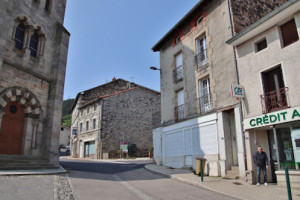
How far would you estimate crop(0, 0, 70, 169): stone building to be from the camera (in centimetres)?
1020

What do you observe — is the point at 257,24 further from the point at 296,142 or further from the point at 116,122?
the point at 116,122

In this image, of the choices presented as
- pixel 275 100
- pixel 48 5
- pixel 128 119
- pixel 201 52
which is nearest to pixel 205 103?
pixel 201 52

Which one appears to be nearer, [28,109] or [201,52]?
[28,109]

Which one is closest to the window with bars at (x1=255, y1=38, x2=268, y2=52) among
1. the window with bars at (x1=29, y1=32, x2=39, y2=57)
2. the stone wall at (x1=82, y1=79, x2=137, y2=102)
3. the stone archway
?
the stone archway

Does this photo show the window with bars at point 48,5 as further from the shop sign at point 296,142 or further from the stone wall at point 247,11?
the shop sign at point 296,142

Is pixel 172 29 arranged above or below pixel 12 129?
above

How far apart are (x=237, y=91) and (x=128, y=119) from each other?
741 inches

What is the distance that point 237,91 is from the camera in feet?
29.4

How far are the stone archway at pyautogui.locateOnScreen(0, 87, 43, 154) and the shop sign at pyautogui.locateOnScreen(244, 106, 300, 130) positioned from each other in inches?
364

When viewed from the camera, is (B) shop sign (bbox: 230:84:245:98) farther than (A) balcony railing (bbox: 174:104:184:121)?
No

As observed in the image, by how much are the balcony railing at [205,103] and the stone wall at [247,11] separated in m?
3.21

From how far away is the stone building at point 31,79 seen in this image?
10.2 meters

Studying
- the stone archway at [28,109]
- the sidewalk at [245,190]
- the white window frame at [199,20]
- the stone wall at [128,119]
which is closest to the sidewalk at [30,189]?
the stone archway at [28,109]

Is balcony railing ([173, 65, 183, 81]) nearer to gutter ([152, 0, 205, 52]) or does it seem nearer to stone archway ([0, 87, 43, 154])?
gutter ([152, 0, 205, 52])
